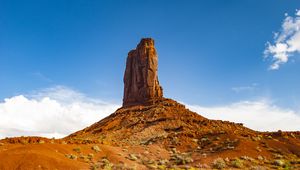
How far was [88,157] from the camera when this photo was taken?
25.3 meters

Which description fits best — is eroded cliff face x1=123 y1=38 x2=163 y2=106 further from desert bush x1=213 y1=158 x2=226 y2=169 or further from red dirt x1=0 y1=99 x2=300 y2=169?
desert bush x1=213 y1=158 x2=226 y2=169

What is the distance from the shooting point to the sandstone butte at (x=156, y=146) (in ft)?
74.5

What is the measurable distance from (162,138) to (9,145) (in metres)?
21.1

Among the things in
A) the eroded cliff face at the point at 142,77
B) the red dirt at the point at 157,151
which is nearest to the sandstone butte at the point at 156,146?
the red dirt at the point at 157,151

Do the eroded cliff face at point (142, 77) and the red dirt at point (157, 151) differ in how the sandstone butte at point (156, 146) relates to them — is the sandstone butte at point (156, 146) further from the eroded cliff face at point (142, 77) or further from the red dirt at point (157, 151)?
the eroded cliff face at point (142, 77)

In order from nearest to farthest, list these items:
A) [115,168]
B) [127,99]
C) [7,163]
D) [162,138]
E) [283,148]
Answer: [7,163] → [115,168] → [283,148] → [162,138] → [127,99]

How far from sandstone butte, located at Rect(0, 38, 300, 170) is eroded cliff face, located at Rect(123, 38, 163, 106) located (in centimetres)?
35

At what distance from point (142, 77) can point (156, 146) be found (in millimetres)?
41374

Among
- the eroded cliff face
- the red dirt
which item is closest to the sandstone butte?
the red dirt

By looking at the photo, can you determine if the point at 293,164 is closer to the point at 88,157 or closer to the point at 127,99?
the point at 88,157

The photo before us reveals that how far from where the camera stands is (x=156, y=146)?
36750 millimetres

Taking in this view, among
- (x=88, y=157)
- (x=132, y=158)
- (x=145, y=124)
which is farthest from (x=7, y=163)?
(x=145, y=124)

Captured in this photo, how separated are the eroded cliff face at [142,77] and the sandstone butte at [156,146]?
0.35m

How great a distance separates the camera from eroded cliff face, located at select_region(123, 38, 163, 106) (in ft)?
244
